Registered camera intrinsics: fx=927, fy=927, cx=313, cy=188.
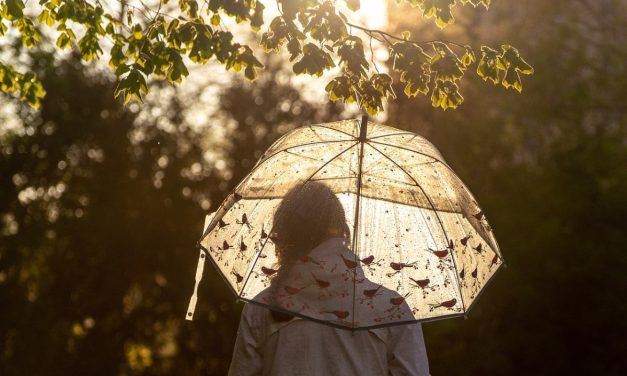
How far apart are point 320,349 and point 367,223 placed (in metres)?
0.81

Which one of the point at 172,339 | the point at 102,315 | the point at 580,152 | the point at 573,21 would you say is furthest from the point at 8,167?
the point at 573,21

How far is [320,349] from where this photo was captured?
4098mm

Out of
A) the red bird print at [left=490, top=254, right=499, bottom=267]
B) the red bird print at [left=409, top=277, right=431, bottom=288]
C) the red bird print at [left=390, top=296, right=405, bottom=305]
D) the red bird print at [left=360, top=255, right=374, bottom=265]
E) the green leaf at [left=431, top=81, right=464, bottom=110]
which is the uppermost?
the green leaf at [left=431, top=81, right=464, bottom=110]

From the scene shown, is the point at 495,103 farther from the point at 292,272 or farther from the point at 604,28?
the point at 292,272

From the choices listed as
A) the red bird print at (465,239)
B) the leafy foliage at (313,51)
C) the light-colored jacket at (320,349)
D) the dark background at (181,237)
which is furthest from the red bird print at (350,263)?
the dark background at (181,237)

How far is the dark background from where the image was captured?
16.1 metres

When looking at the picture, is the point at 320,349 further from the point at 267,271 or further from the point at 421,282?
the point at 421,282

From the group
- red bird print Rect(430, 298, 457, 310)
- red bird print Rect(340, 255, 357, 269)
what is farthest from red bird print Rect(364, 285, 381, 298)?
red bird print Rect(430, 298, 457, 310)

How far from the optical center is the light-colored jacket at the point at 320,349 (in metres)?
4.07

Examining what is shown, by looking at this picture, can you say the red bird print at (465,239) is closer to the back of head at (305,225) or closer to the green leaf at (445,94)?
the back of head at (305,225)

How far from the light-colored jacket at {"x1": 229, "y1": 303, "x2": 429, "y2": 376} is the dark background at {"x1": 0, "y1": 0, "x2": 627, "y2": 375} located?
38.7 ft

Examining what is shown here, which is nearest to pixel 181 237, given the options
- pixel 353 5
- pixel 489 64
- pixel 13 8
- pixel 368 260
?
pixel 13 8

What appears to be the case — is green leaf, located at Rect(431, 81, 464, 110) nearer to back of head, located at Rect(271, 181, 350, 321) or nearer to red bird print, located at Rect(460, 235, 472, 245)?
red bird print, located at Rect(460, 235, 472, 245)

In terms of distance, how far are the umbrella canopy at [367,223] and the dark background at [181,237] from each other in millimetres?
11395
